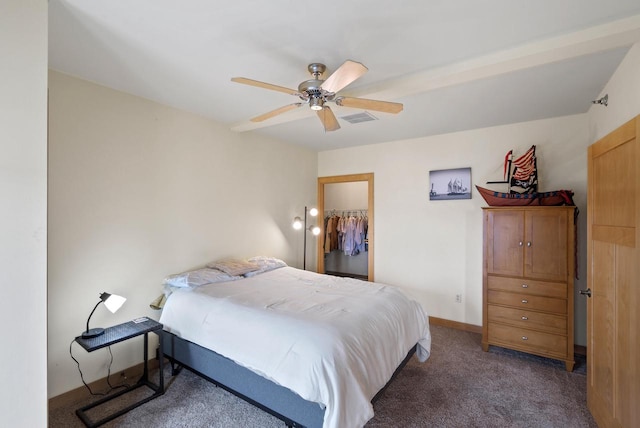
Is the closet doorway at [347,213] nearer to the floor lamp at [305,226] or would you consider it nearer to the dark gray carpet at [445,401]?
the floor lamp at [305,226]

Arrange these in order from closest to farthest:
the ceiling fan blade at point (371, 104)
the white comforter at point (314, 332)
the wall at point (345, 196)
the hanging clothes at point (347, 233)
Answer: the white comforter at point (314, 332), the ceiling fan blade at point (371, 104), the hanging clothes at point (347, 233), the wall at point (345, 196)

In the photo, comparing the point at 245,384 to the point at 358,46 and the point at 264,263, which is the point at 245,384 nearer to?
the point at 264,263

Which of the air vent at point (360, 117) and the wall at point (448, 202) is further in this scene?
the wall at point (448, 202)

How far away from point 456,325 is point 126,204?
398cm

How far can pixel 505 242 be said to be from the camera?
10.2 feet

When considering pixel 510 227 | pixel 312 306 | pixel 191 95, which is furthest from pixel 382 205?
pixel 191 95

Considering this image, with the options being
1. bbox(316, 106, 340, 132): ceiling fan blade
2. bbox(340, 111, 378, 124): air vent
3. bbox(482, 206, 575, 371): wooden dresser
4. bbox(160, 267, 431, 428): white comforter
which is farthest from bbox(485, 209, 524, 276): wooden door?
bbox(316, 106, 340, 132): ceiling fan blade

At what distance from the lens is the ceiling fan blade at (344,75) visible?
5.14ft

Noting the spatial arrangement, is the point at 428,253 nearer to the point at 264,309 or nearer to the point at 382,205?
the point at 382,205

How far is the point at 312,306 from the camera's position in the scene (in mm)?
2299

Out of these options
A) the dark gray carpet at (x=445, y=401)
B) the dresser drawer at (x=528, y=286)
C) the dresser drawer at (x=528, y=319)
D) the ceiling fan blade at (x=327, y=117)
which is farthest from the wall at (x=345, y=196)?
the ceiling fan blade at (x=327, y=117)

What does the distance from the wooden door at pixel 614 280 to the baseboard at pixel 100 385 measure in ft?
11.6

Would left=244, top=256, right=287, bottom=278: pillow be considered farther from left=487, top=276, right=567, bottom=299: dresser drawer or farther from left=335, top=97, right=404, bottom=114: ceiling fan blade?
left=487, top=276, right=567, bottom=299: dresser drawer

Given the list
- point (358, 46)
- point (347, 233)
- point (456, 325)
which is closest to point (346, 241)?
point (347, 233)
